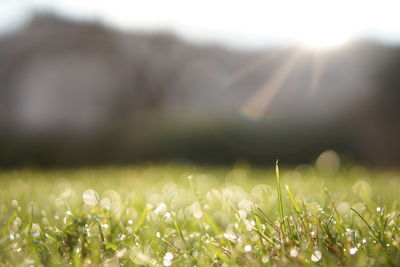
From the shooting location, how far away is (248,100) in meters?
11.8

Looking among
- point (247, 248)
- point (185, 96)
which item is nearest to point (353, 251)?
point (247, 248)

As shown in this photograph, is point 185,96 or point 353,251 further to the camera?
point 185,96

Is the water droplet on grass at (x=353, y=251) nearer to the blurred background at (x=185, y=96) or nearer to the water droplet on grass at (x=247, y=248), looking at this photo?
the water droplet on grass at (x=247, y=248)

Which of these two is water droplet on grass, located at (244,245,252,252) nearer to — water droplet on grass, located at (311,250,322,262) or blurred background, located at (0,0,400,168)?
water droplet on grass, located at (311,250,322,262)

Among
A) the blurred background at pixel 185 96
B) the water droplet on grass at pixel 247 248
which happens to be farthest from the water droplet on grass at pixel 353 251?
the blurred background at pixel 185 96

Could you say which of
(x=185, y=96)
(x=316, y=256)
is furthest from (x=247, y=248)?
(x=185, y=96)

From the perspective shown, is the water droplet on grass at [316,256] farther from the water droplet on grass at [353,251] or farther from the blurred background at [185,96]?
the blurred background at [185,96]

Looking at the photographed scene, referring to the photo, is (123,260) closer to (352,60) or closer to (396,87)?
(396,87)

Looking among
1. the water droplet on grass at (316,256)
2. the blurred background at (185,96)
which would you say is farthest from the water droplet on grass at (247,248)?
the blurred background at (185,96)

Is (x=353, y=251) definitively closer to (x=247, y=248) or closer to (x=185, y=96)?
(x=247, y=248)

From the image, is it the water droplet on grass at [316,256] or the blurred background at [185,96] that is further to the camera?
the blurred background at [185,96]

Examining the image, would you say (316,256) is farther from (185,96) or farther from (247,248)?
(185,96)

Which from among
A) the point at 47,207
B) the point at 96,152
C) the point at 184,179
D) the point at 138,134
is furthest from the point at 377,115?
the point at 47,207

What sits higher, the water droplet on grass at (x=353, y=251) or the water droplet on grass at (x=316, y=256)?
the water droplet on grass at (x=353, y=251)
